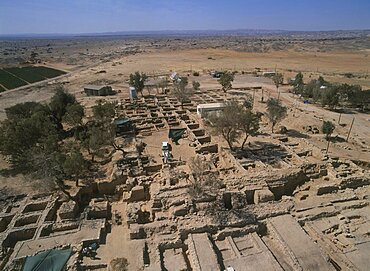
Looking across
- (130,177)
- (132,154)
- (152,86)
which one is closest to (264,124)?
(132,154)

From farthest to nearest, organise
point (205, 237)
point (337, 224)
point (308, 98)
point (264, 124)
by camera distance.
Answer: point (308, 98) < point (264, 124) < point (337, 224) < point (205, 237)

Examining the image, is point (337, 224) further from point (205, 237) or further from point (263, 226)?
point (205, 237)

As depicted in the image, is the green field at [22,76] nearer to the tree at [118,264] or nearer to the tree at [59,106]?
the tree at [59,106]

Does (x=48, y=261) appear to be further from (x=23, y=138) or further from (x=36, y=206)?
(x=23, y=138)

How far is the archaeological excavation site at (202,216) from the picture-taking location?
14.5 metres

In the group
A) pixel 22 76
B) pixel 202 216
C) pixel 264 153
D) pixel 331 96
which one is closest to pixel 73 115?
pixel 202 216

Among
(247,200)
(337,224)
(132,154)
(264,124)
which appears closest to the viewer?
(337,224)

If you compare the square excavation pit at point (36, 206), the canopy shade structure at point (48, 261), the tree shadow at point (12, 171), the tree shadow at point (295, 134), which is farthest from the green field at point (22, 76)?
the tree shadow at point (295, 134)

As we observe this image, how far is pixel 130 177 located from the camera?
22.1m

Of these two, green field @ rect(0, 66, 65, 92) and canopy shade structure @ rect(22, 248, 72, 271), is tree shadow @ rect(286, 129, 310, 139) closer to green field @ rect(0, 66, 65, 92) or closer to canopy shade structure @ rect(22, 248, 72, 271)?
canopy shade structure @ rect(22, 248, 72, 271)

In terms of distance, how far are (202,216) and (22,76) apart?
7805 centimetres

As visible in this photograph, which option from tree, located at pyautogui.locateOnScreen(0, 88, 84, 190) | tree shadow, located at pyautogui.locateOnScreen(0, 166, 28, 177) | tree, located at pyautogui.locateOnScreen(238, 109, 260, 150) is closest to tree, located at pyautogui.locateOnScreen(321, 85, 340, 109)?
tree, located at pyautogui.locateOnScreen(238, 109, 260, 150)

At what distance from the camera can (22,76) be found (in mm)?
75625

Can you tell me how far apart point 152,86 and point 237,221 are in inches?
1732
